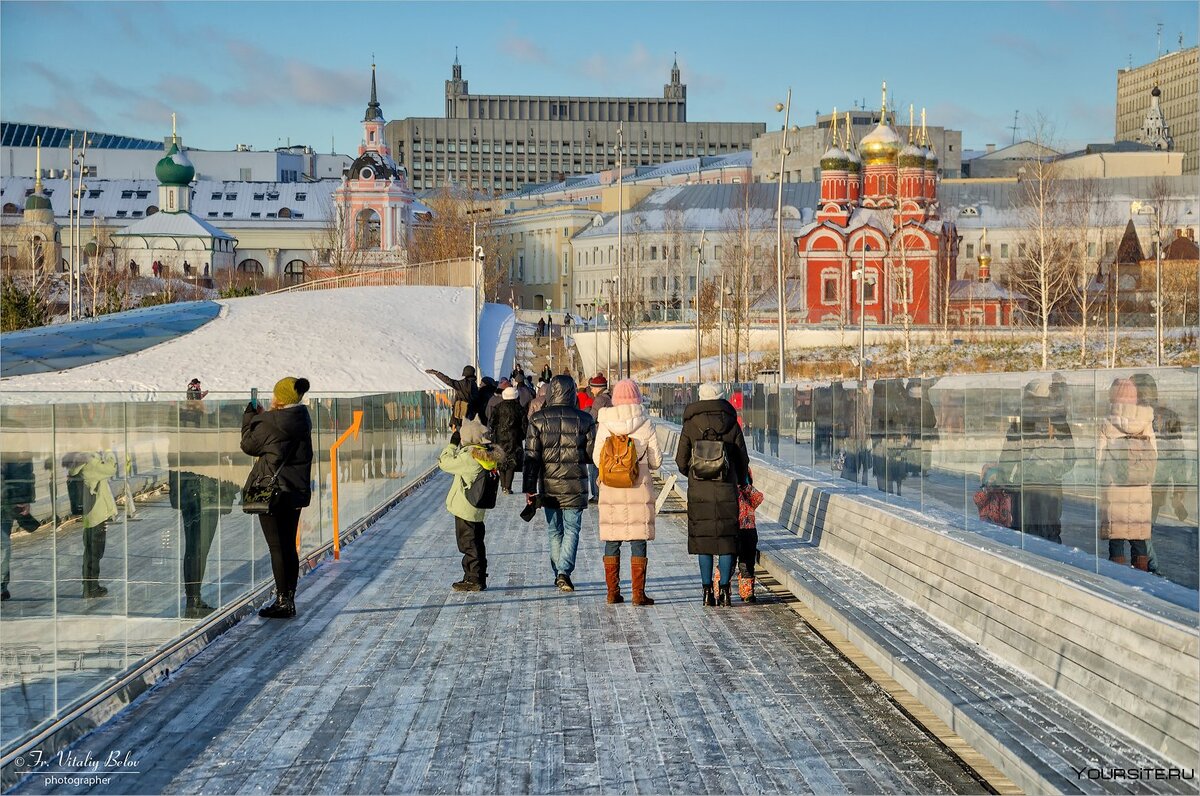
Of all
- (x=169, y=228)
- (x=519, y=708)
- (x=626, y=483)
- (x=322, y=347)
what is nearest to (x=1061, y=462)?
(x=519, y=708)

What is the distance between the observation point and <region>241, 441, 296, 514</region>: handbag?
13.6 meters

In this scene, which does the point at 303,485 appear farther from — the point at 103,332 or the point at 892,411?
the point at 103,332

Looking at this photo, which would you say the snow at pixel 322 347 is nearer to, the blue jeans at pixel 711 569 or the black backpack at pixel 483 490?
the black backpack at pixel 483 490

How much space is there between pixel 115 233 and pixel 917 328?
240 feet

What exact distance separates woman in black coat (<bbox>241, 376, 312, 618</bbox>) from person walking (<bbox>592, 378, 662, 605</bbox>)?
8.32ft

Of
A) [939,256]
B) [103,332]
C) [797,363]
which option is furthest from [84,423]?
[939,256]

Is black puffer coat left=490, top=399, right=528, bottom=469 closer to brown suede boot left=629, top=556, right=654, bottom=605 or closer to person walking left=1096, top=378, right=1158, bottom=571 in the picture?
brown suede boot left=629, top=556, right=654, bottom=605

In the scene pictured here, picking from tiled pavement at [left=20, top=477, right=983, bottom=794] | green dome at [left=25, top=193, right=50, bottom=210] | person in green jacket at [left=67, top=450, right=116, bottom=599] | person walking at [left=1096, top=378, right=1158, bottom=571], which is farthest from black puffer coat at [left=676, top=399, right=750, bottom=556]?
green dome at [left=25, top=193, right=50, bottom=210]

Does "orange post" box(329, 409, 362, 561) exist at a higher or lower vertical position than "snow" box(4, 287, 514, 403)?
lower

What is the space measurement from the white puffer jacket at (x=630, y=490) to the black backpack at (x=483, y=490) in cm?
135

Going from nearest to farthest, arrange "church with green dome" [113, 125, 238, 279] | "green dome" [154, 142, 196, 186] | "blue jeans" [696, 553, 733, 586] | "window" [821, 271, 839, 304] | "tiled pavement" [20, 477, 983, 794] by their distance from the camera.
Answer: "tiled pavement" [20, 477, 983, 794]
"blue jeans" [696, 553, 733, 586]
"window" [821, 271, 839, 304]
"church with green dome" [113, 125, 238, 279]
"green dome" [154, 142, 196, 186]

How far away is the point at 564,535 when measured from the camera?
615 inches

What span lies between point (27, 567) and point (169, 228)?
13336 cm

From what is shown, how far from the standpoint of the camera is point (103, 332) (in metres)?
65.4
